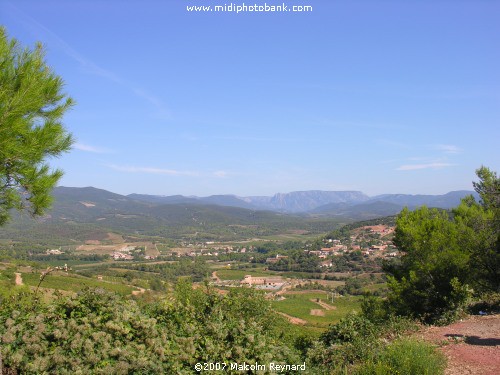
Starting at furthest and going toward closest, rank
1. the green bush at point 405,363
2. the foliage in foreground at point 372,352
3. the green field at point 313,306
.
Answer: the green field at point 313,306 → the foliage in foreground at point 372,352 → the green bush at point 405,363

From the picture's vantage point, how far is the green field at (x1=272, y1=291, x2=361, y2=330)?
38.7 meters

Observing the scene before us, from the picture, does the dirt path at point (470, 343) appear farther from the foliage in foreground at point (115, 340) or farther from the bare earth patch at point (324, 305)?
the bare earth patch at point (324, 305)

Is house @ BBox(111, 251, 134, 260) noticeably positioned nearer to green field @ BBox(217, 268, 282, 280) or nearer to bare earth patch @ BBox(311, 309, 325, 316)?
green field @ BBox(217, 268, 282, 280)

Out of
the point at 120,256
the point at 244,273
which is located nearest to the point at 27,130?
the point at 244,273

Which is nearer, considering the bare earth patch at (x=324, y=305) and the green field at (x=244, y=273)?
the bare earth patch at (x=324, y=305)

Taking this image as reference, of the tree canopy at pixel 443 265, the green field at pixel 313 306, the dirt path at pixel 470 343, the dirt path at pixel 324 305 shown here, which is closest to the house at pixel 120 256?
the green field at pixel 313 306

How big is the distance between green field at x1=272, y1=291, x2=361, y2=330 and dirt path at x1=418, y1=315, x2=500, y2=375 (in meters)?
26.7

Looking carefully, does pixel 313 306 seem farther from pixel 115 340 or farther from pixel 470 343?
pixel 115 340

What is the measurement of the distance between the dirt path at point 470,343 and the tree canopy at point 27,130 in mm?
6072

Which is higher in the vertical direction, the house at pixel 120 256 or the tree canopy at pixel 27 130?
the tree canopy at pixel 27 130

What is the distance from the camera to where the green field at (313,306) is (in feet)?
127

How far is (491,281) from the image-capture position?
12945mm

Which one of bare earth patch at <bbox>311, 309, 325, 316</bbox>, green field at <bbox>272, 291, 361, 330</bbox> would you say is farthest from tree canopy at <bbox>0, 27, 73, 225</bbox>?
bare earth patch at <bbox>311, 309, 325, 316</bbox>

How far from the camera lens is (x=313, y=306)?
4538cm
